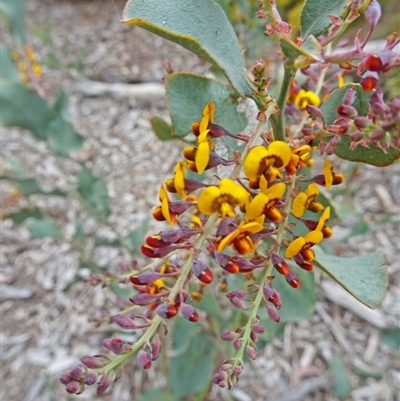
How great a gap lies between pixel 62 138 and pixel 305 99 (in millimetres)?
796

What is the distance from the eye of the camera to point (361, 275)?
24.4 inches

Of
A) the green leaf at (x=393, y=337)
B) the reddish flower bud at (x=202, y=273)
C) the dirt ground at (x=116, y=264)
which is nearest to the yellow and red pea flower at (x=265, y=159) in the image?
the reddish flower bud at (x=202, y=273)

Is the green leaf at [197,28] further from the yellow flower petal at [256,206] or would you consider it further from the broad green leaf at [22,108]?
the broad green leaf at [22,108]

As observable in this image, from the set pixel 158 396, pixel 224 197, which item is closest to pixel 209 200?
pixel 224 197

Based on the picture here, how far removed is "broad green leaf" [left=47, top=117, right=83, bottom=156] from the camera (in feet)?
4.21

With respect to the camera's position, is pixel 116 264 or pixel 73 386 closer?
pixel 73 386

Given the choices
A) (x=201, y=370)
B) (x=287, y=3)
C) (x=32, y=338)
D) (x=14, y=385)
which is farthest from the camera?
(x=287, y=3)

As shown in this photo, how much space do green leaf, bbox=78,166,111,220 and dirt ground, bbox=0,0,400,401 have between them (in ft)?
0.90

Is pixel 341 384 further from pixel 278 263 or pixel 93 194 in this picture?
pixel 278 263

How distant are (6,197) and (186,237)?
173cm

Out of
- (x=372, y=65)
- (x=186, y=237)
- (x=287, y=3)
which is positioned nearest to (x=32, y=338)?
(x=186, y=237)

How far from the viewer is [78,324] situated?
1697 millimetres

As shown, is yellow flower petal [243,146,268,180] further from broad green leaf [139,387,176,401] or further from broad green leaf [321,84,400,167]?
broad green leaf [139,387,176,401]

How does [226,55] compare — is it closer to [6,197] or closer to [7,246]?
[7,246]
